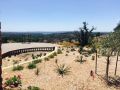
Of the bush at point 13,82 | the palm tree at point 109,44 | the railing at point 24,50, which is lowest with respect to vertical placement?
the railing at point 24,50

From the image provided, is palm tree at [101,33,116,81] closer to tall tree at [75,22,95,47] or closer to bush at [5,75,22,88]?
bush at [5,75,22,88]

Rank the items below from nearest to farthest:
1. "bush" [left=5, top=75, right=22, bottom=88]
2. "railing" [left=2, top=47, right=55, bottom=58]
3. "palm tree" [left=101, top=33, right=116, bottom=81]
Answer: "bush" [left=5, top=75, right=22, bottom=88] < "palm tree" [left=101, top=33, right=116, bottom=81] < "railing" [left=2, top=47, right=55, bottom=58]

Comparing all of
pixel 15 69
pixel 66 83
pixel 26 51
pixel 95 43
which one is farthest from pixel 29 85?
pixel 26 51

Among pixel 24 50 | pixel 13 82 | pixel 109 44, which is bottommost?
pixel 24 50

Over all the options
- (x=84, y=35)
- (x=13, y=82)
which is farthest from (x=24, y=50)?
(x=13, y=82)

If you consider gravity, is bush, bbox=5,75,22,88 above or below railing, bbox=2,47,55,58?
above

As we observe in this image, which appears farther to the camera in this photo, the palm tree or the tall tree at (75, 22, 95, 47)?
the tall tree at (75, 22, 95, 47)

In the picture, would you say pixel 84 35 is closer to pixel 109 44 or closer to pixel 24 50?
pixel 24 50

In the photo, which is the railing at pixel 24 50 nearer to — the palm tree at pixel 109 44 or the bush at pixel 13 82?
the bush at pixel 13 82

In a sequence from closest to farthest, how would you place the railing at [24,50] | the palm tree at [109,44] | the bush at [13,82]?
1. the bush at [13,82]
2. the palm tree at [109,44]
3. the railing at [24,50]

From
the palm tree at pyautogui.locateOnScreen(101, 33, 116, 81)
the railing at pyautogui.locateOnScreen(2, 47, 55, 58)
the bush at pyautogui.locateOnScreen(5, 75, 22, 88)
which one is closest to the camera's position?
the bush at pyautogui.locateOnScreen(5, 75, 22, 88)

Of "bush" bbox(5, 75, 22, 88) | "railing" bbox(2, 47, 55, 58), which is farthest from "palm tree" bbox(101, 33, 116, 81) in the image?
"railing" bbox(2, 47, 55, 58)

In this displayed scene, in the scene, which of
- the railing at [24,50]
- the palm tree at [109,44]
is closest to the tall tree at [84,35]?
the railing at [24,50]

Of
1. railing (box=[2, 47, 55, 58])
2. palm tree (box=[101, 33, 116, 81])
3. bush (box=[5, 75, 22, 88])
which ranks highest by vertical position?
palm tree (box=[101, 33, 116, 81])
